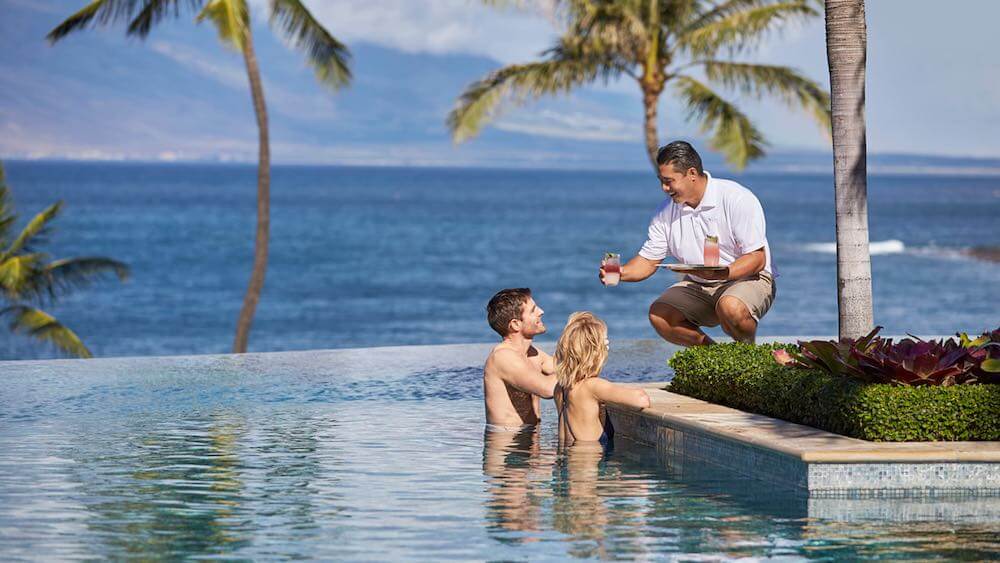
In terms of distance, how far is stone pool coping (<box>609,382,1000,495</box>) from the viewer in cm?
729

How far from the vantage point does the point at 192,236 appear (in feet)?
324

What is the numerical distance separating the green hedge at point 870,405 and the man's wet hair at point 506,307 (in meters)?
1.43

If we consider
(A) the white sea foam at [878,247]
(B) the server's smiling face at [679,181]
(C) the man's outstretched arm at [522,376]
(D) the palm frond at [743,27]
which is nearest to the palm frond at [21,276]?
(D) the palm frond at [743,27]

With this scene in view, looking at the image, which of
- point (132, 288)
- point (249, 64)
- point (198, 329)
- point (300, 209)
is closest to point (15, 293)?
point (249, 64)

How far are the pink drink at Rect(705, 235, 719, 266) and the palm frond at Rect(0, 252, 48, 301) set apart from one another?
18.1 m

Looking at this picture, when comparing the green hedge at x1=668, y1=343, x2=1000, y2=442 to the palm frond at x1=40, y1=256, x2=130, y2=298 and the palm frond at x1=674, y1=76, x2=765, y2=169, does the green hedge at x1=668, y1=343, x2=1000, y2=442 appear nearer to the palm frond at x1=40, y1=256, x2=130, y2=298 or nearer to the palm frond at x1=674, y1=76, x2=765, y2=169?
the palm frond at x1=674, y1=76, x2=765, y2=169

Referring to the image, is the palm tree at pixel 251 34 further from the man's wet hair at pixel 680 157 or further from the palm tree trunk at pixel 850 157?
the palm tree trunk at pixel 850 157

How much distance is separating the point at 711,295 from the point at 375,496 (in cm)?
376

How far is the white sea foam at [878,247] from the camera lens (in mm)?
87625

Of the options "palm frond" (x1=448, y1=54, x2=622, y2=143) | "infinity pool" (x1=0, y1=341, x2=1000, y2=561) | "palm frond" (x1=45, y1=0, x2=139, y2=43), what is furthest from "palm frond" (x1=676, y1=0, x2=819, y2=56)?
"infinity pool" (x1=0, y1=341, x2=1000, y2=561)

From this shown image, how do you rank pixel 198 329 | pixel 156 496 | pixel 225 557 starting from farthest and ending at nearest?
pixel 198 329 < pixel 156 496 < pixel 225 557

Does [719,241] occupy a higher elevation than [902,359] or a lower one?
higher

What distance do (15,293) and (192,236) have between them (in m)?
73.5

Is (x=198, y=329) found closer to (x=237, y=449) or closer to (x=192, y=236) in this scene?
(x=192, y=236)
